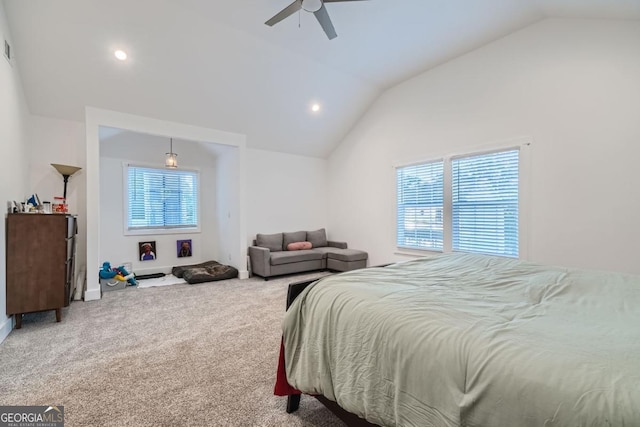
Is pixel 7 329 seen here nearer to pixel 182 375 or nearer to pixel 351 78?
pixel 182 375

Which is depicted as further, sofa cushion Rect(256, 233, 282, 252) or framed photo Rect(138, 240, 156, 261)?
sofa cushion Rect(256, 233, 282, 252)

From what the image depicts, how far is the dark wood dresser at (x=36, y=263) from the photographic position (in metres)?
2.80

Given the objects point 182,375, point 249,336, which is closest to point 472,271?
point 249,336

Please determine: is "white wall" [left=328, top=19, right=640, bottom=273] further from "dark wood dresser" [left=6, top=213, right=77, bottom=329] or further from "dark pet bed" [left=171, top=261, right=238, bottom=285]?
"dark wood dresser" [left=6, top=213, right=77, bottom=329]

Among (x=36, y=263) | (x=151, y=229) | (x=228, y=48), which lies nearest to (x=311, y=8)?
(x=228, y=48)

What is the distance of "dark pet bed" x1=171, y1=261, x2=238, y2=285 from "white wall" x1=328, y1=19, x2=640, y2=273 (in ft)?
13.4

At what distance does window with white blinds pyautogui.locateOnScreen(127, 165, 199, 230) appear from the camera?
18.1 ft

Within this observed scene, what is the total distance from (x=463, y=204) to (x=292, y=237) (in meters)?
3.36

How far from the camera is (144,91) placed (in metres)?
4.01

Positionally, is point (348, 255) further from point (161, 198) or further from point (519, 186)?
point (161, 198)

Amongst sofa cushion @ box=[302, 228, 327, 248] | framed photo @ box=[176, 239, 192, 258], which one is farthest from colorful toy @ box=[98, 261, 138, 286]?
sofa cushion @ box=[302, 228, 327, 248]

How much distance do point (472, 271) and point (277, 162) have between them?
4818 mm

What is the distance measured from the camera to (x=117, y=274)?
15.3 ft

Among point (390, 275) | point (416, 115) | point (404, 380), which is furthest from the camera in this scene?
point (416, 115)
